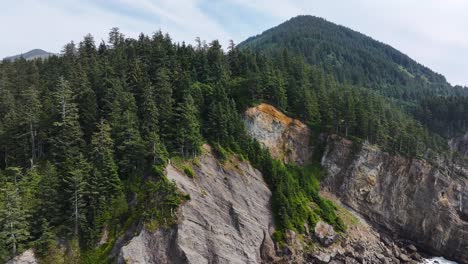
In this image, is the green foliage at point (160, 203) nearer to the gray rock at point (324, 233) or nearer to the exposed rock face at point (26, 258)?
the exposed rock face at point (26, 258)

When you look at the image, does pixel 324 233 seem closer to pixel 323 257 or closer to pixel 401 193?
pixel 323 257

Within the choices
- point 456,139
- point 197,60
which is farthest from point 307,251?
point 456,139

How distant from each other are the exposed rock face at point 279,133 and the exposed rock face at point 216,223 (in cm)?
1162

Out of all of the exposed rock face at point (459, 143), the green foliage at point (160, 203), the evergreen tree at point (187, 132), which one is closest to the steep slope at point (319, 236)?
the evergreen tree at point (187, 132)

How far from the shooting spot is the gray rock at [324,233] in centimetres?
6494

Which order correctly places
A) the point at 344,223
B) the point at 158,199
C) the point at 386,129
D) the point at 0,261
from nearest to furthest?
1. the point at 0,261
2. the point at 158,199
3. the point at 344,223
4. the point at 386,129

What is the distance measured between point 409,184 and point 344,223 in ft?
72.7

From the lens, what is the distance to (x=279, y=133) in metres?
80.6

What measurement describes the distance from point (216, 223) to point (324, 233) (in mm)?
21830

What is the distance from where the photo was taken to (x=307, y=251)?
61.8 metres

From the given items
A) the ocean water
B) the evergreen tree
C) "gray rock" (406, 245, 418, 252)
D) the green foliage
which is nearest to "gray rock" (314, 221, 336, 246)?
"gray rock" (406, 245, 418, 252)

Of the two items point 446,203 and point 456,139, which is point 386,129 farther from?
point 456,139

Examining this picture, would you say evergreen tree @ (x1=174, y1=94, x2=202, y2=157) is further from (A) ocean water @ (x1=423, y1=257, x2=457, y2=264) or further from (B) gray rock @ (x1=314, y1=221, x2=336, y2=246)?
(A) ocean water @ (x1=423, y1=257, x2=457, y2=264)

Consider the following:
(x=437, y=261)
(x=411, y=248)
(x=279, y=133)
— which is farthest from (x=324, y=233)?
(x=437, y=261)
